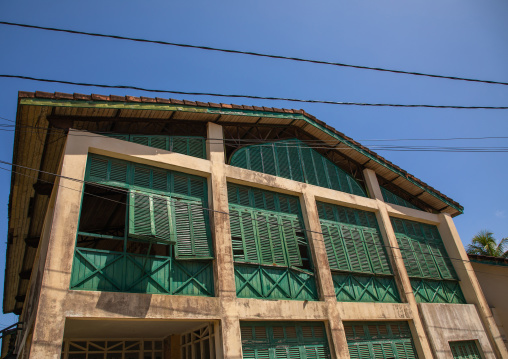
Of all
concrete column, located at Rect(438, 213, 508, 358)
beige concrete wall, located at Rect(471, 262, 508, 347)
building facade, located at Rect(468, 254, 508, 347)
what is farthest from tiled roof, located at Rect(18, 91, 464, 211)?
beige concrete wall, located at Rect(471, 262, 508, 347)

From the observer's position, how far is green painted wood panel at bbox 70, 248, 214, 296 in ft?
24.1

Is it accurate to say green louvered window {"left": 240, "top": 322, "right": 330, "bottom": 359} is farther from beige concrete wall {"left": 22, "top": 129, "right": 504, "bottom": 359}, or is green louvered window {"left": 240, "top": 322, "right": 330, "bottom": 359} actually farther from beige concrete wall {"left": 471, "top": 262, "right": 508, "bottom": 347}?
beige concrete wall {"left": 471, "top": 262, "right": 508, "bottom": 347}

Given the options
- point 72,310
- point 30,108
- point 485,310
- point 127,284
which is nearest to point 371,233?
point 485,310

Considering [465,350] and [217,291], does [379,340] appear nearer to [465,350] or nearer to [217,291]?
[465,350]

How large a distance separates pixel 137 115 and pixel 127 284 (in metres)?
4.28

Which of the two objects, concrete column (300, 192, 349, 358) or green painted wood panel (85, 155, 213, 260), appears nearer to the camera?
green painted wood panel (85, 155, 213, 260)

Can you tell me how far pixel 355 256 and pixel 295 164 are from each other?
3.54 m

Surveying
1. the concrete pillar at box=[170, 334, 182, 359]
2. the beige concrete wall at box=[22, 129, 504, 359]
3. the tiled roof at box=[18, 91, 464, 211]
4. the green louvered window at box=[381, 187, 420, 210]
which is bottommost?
the concrete pillar at box=[170, 334, 182, 359]

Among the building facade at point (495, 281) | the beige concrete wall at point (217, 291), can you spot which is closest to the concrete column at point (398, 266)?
the beige concrete wall at point (217, 291)

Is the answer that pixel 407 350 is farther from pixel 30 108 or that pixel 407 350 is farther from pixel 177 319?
pixel 30 108

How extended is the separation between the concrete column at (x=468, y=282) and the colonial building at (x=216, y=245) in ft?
0.22

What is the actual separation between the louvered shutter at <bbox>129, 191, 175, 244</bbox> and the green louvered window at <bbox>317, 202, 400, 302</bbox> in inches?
202

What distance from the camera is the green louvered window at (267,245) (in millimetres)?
9281

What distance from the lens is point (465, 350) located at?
12.1m
